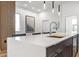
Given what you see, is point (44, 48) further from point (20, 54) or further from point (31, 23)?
point (31, 23)

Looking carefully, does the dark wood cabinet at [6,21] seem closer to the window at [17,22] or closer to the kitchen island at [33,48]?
the kitchen island at [33,48]

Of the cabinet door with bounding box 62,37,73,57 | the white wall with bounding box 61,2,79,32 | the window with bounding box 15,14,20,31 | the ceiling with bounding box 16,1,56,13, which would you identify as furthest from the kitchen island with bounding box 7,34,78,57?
the white wall with bounding box 61,2,79,32

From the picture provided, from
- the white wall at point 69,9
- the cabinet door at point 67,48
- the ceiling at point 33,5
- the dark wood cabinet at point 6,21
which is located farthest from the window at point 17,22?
the cabinet door at point 67,48

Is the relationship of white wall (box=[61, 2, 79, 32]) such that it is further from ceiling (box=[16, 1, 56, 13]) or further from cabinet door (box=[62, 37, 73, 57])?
cabinet door (box=[62, 37, 73, 57])

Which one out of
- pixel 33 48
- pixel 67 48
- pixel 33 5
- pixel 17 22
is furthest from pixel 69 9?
pixel 33 48

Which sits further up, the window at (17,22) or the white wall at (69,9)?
the white wall at (69,9)

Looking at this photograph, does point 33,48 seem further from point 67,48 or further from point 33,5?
point 33,5

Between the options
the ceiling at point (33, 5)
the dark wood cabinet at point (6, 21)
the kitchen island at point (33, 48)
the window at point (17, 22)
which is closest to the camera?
the kitchen island at point (33, 48)

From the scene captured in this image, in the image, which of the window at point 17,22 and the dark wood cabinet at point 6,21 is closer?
the dark wood cabinet at point 6,21

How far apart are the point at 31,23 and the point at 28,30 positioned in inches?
23.5

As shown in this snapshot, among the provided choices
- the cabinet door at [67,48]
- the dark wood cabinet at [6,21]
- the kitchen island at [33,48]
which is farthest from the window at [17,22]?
the kitchen island at [33,48]

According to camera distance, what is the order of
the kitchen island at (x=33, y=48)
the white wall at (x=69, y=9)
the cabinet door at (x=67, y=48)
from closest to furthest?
the kitchen island at (x=33, y=48)
the cabinet door at (x=67, y=48)
the white wall at (x=69, y=9)

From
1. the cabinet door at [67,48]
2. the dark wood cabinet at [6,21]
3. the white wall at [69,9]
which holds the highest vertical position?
the white wall at [69,9]

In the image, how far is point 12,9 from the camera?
4.32 metres
